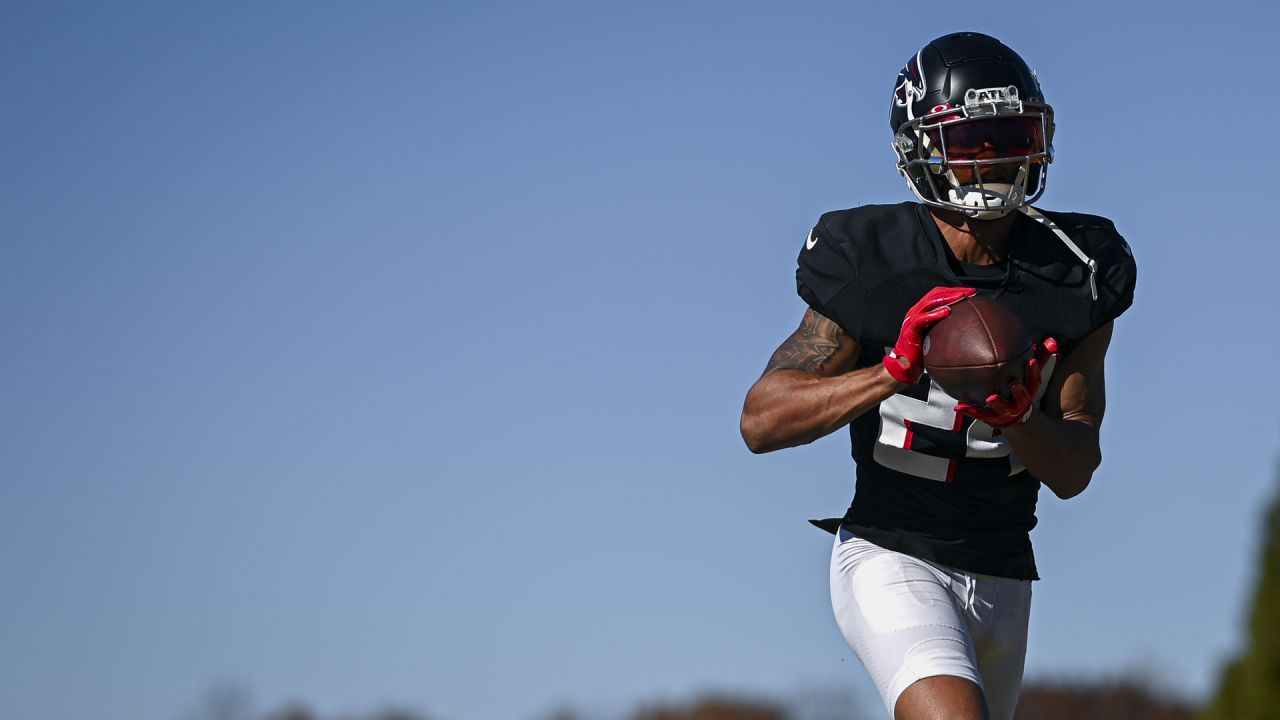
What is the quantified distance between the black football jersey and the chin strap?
2 centimetres

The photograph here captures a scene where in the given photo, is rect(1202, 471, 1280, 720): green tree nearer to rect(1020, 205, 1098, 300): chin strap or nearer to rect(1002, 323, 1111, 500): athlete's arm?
rect(1002, 323, 1111, 500): athlete's arm

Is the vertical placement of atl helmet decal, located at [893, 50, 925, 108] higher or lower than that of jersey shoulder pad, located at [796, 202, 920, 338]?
higher

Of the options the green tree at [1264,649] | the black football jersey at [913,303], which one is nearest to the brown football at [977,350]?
the black football jersey at [913,303]

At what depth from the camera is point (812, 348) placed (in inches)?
183

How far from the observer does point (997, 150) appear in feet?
15.1

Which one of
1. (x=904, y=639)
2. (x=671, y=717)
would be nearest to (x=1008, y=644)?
(x=904, y=639)

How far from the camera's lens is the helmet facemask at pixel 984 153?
4.56 metres

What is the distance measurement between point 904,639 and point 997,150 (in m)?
1.37

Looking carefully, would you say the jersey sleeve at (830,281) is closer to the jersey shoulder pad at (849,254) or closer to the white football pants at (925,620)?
the jersey shoulder pad at (849,254)

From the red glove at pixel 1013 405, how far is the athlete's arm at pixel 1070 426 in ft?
0.40

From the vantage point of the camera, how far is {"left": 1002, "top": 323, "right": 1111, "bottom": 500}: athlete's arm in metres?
4.37

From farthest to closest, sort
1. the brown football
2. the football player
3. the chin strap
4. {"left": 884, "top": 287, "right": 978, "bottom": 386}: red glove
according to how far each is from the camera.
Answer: the chin strap < the football player < {"left": 884, "top": 287, "right": 978, "bottom": 386}: red glove < the brown football

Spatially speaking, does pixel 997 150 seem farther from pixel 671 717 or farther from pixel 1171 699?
pixel 671 717

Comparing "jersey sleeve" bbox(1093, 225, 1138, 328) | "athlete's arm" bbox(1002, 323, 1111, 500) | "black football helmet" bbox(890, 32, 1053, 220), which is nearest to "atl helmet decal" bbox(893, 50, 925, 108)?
"black football helmet" bbox(890, 32, 1053, 220)
